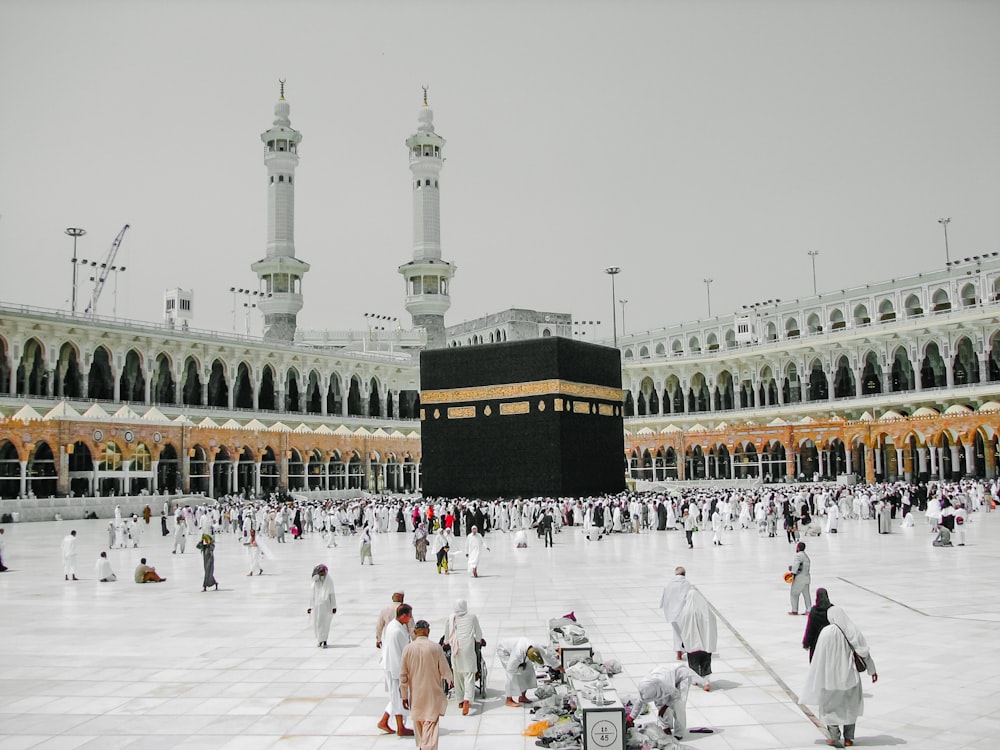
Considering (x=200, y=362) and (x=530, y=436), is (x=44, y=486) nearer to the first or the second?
(x=200, y=362)

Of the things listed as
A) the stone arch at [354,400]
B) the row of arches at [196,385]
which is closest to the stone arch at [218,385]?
the row of arches at [196,385]

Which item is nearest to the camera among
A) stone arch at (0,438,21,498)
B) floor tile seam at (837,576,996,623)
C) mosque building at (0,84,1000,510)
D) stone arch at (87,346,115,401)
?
floor tile seam at (837,576,996,623)

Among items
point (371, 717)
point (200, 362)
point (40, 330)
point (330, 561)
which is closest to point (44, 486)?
point (40, 330)

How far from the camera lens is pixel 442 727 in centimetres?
511

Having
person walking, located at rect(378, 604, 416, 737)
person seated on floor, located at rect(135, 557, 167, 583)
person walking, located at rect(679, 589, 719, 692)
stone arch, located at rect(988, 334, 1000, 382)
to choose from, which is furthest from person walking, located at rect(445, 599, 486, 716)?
stone arch, located at rect(988, 334, 1000, 382)

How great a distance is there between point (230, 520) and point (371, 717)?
18.2 m

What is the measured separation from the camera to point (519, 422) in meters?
24.8

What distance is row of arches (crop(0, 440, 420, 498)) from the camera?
28.1 meters

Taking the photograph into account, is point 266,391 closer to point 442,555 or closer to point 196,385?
point 196,385

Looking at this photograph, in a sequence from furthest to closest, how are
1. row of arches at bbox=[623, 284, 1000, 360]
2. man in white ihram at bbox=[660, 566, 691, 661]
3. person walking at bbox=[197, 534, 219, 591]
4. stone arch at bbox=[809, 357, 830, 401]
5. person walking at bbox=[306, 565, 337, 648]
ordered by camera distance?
stone arch at bbox=[809, 357, 830, 401], row of arches at bbox=[623, 284, 1000, 360], person walking at bbox=[197, 534, 219, 591], person walking at bbox=[306, 565, 337, 648], man in white ihram at bbox=[660, 566, 691, 661]

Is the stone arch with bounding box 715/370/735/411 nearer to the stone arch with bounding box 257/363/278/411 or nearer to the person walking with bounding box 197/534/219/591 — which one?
the stone arch with bounding box 257/363/278/411

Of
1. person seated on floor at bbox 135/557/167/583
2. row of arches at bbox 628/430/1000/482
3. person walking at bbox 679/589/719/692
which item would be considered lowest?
person seated on floor at bbox 135/557/167/583

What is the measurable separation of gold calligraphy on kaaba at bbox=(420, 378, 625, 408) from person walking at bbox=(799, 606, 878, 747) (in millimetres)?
Answer: 19773

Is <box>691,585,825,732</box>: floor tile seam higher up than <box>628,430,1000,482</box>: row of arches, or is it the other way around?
<box>628,430,1000,482</box>: row of arches
